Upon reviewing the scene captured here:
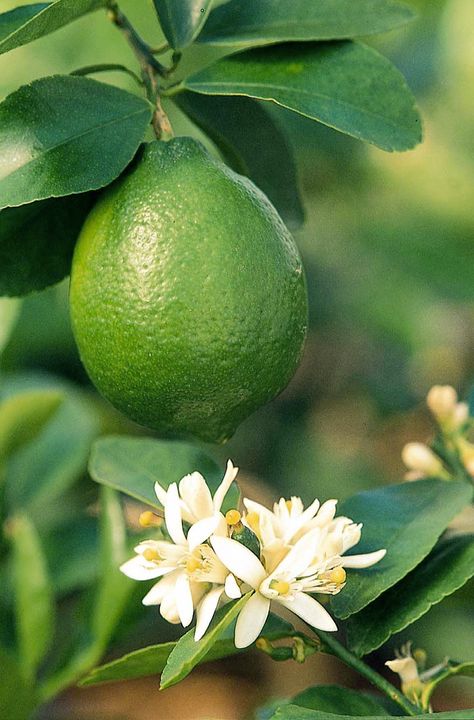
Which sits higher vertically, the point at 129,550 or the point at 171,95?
the point at 171,95

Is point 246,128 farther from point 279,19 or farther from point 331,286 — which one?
point 331,286

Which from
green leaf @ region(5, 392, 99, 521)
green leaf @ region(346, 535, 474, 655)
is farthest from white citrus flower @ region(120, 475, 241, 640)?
green leaf @ region(5, 392, 99, 521)

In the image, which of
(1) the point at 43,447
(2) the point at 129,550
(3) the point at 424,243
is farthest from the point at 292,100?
(3) the point at 424,243

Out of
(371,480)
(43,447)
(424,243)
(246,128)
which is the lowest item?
(371,480)

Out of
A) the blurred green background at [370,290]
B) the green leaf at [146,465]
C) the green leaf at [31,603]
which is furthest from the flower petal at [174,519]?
the blurred green background at [370,290]

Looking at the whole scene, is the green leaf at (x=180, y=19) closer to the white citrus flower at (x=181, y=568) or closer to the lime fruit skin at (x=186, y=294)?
the lime fruit skin at (x=186, y=294)

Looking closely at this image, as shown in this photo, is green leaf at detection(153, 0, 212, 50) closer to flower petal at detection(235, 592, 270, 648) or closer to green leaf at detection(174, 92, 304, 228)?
green leaf at detection(174, 92, 304, 228)
